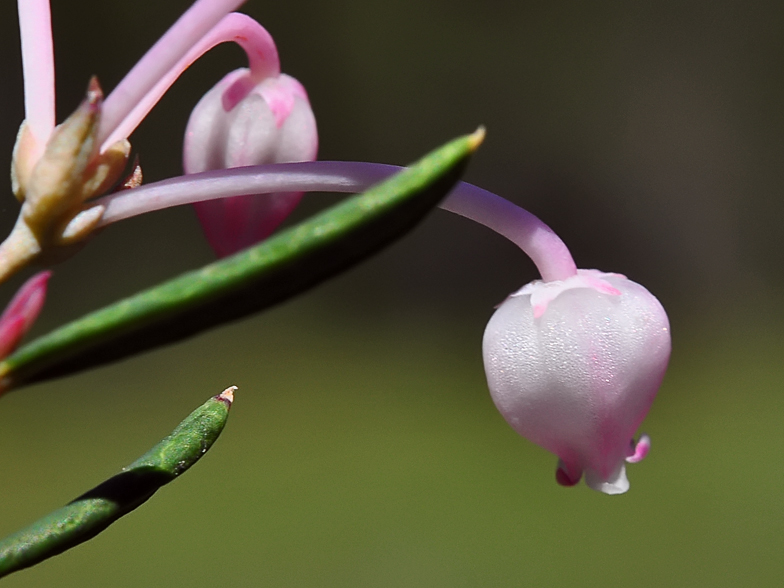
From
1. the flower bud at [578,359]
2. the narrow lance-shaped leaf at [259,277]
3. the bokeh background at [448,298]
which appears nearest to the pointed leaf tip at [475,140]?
the narrow lance-shaped leaf at [259,277]

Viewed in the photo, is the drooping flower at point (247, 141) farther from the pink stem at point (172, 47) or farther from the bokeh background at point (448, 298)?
the bokeh background at point (448, 298)

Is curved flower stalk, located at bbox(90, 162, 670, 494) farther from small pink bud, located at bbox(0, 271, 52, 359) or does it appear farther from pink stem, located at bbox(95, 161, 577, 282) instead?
small pink bud, located at bbox(0, 271, 52, 359)

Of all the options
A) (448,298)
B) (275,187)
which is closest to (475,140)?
(275,187)

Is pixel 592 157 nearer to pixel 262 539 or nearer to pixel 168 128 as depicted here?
pixel 168 128

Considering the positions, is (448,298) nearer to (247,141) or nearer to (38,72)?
(247,141)

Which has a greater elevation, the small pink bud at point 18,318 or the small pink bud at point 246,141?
the small pink bud at point 246,141
